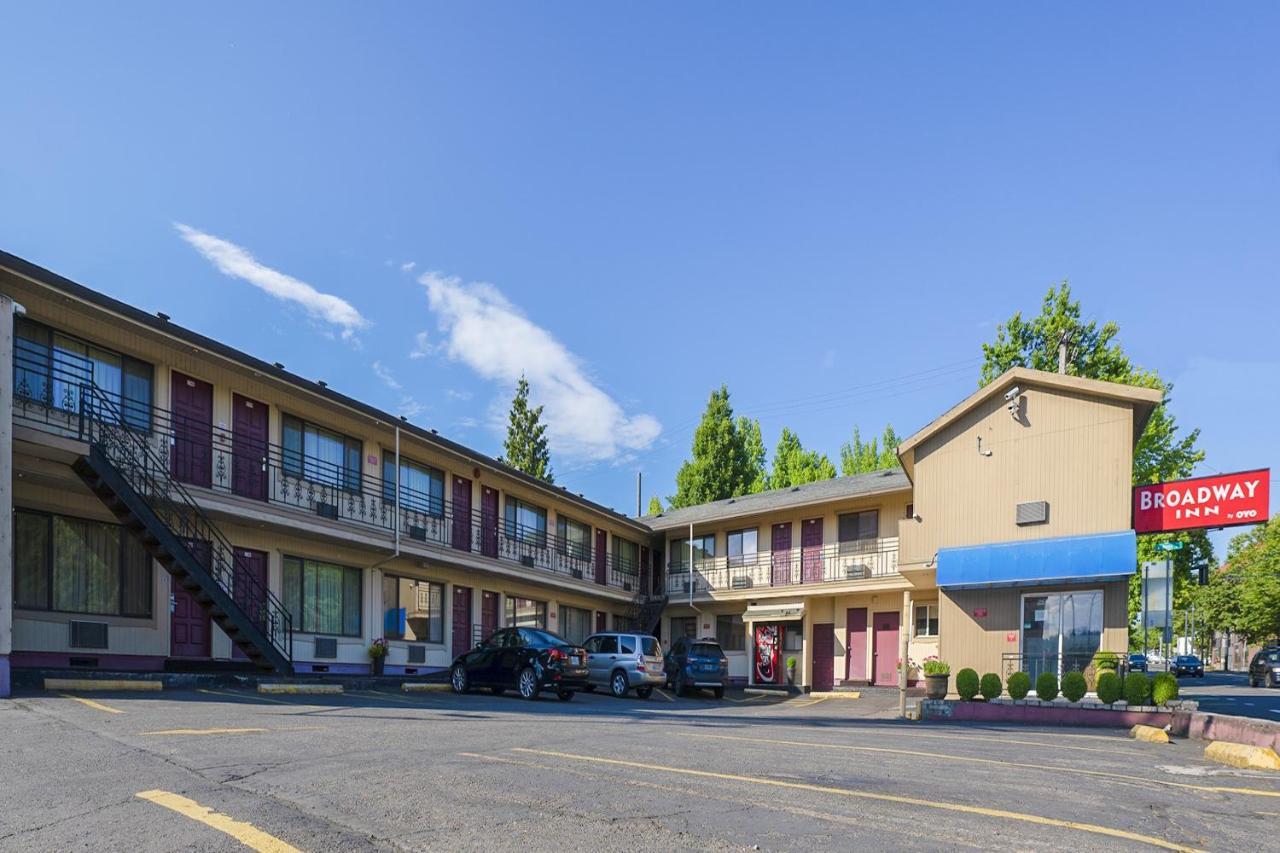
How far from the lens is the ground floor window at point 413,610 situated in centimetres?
2531

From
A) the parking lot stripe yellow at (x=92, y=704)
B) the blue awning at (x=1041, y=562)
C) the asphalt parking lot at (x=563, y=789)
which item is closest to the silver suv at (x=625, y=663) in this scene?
the blue awning at (x=1041, y=562)

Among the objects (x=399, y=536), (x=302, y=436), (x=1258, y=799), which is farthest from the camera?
(x=399, y=536)

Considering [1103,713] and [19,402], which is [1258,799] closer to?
[1103,713]

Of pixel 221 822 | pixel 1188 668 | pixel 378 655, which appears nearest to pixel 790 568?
pixel 378 655

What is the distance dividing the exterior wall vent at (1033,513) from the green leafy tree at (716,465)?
31.2m

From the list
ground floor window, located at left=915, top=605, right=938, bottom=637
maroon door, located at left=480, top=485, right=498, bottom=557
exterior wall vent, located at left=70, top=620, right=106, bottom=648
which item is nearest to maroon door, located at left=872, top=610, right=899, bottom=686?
ground floor window, located at left=915, top=605, right=938, bottom=637

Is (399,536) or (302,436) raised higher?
(302,436)

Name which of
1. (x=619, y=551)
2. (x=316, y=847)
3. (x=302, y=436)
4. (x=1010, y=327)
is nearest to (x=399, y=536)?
(x=302, y=436)

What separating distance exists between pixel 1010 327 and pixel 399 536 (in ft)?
80.7

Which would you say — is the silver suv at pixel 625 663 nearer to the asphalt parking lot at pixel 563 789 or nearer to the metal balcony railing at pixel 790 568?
the metal balcony railing at pixel 790 568

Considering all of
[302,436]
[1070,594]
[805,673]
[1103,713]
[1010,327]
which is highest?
[1010,327]

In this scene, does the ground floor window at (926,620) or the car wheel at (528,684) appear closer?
the car wheel at (528,684)

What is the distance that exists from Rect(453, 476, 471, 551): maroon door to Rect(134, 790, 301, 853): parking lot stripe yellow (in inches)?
837

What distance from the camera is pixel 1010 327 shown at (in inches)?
1405
